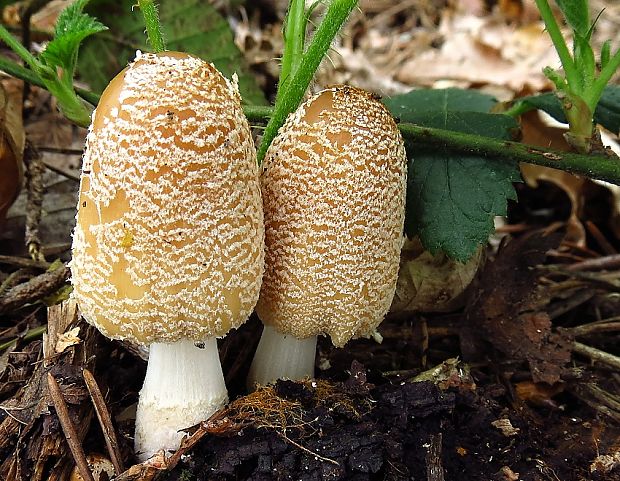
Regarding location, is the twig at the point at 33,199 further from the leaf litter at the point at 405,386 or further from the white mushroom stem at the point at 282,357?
the white mushroom stem at the point at 282,357

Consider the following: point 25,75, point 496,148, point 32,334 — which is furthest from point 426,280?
point 25,75

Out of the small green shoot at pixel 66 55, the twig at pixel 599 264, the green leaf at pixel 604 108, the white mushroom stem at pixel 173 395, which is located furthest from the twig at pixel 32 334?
the twig at pixel 599 264

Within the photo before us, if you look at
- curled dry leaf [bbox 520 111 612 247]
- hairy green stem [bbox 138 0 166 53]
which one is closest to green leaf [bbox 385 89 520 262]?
hairy green stem [bbox 138 0 166 53]

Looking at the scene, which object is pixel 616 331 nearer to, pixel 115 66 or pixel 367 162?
pixel 367 162

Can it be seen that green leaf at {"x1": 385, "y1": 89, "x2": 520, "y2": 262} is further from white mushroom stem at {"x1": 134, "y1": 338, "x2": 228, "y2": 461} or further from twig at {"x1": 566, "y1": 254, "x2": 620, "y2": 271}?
twig at {"x1": 566, "y1": 254, "x2": 620, "y2": 271}

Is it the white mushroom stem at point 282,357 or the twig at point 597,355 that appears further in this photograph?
the twig at point 597,355

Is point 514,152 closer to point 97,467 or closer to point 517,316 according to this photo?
point 517,316

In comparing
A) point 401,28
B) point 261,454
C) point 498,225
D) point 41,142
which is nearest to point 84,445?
point 261,454
